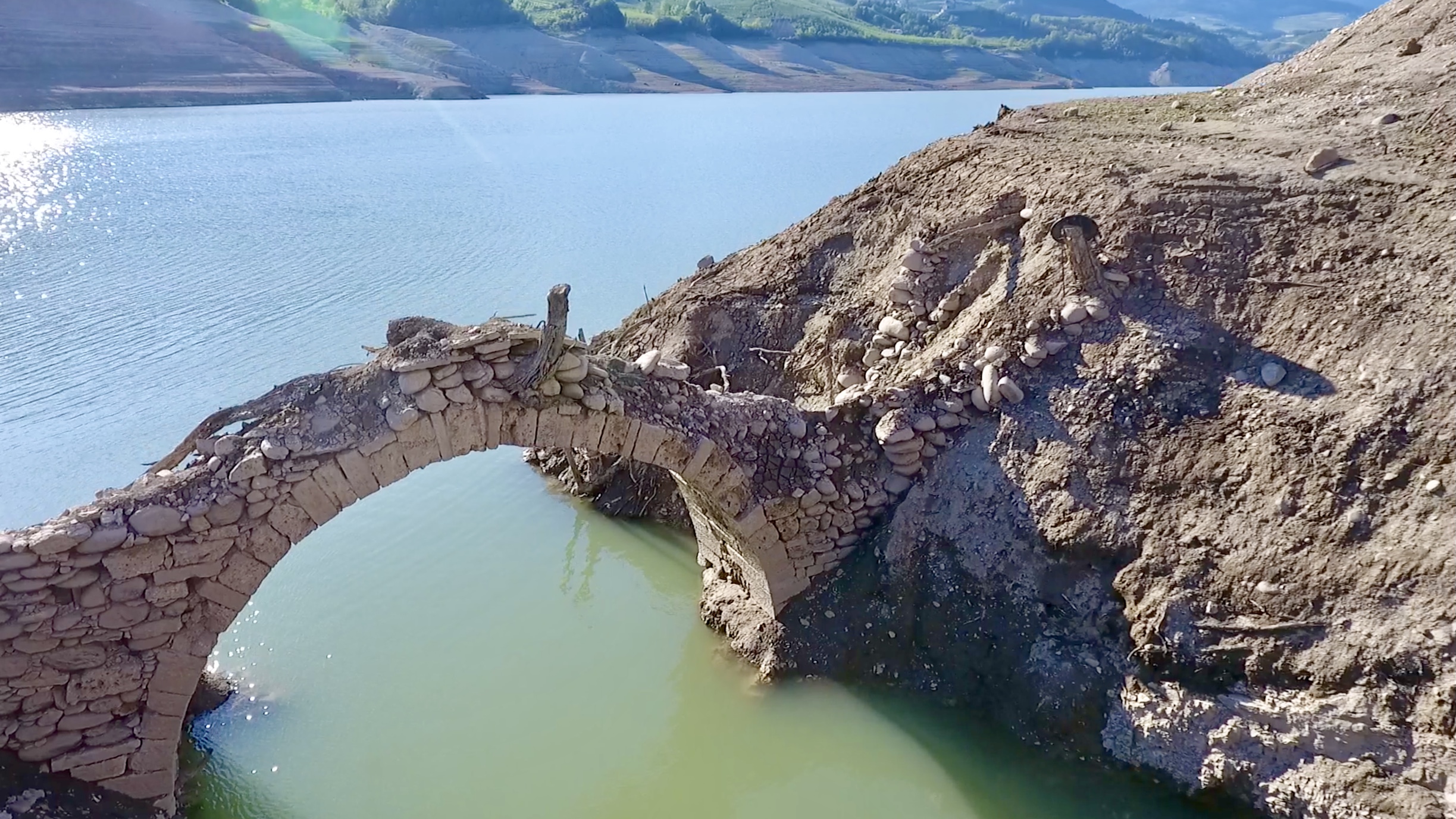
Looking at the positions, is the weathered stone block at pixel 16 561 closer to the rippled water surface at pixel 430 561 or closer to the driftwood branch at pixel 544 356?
the rippled water surface at pixel 430 561

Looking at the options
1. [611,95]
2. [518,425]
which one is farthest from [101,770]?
[611,95]

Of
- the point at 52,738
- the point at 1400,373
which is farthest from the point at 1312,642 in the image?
the point at 52,738

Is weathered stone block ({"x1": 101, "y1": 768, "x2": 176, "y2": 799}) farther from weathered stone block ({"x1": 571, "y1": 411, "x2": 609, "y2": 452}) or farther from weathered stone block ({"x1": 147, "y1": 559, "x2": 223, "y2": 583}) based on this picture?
weathered stone block ({"x1": 571, "y1": 411, "x2": 609, "y2": 452})

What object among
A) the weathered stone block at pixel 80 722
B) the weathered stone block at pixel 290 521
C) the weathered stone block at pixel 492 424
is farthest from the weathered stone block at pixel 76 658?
the weathered stone block at pixel 492 424

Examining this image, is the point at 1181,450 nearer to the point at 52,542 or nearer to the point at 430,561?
the point at 430,561

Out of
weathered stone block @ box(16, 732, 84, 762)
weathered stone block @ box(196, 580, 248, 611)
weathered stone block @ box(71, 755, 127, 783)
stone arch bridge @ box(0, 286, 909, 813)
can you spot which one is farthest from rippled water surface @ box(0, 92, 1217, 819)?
weathered stone block @ box(196, 580, 248, 611)
